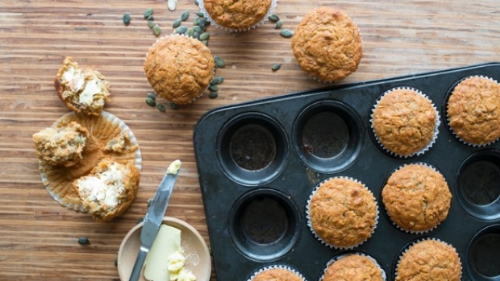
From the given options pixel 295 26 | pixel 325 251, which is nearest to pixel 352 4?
pixel 295 26

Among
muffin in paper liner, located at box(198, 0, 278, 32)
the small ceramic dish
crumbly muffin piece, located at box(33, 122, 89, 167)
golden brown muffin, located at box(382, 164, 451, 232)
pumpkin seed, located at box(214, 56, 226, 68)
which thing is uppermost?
muffin in paper liner, located at box(198, 0, 278, 32)

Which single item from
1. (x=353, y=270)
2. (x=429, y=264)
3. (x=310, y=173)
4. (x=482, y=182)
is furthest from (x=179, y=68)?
(x=482, y=182)

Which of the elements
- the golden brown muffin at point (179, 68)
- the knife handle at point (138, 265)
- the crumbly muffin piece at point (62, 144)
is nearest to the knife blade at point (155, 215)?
the knife handle at point (138, 265)

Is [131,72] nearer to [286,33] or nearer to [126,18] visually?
[126,18]

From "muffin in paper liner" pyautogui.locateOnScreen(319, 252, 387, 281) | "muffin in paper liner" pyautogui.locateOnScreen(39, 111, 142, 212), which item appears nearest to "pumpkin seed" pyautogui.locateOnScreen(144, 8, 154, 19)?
"muffin in paper liner" pyautogui.locateOnScreen(39, 111, 142, 212)

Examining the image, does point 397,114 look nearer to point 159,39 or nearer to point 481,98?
point 481,98

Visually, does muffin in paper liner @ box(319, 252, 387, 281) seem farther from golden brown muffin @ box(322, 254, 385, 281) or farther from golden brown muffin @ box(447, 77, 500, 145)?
golden brown muffin @ box(447, 77, 500, 145)
